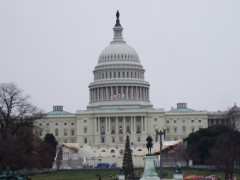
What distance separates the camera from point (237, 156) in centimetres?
8781

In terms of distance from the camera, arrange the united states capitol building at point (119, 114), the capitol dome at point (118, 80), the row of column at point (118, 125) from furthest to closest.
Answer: the capitol dome at point (118, 80), the united states capitol building at point (119, 114), the row of column at point (118, 125)

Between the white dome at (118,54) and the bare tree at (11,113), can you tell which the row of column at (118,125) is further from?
the bare tree at (11,113)

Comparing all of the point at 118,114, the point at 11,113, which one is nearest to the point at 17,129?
the point at 11,113

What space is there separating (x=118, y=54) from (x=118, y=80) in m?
6.92

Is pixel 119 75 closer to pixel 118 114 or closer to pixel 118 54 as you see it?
pixel 118 54

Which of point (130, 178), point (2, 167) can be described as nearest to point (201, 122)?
point (130, 178)

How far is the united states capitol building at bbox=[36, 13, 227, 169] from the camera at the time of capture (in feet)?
554

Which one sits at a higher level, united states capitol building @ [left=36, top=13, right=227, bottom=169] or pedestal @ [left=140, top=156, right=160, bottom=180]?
united states capitol building @ [left=36, top=13, right=227, bottom=169]

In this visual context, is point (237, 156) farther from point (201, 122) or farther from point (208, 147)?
point (201, 122)

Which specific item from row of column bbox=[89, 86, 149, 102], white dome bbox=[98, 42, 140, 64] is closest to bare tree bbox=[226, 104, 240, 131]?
row of column bbox=[89, 86, 149, 102]

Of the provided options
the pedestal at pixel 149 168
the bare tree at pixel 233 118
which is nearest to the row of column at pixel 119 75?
the bare tree at pixel 233 118

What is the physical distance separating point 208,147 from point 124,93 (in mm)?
65809

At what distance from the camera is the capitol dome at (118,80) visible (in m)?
175

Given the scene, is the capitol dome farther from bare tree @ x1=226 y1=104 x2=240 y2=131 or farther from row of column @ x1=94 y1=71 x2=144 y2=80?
bare tree @ x1=226 y1=104 x2=240 y2=131
